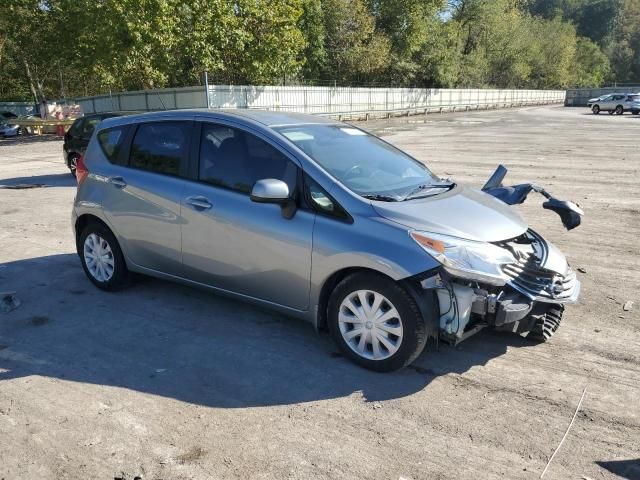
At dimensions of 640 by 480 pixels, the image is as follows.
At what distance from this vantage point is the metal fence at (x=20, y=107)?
4119 cm

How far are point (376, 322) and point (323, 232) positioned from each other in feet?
2.36

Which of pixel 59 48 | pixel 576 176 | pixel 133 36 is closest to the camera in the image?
pixel 576 176

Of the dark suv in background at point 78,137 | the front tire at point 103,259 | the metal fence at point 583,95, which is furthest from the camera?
the metal fence at point 583,95

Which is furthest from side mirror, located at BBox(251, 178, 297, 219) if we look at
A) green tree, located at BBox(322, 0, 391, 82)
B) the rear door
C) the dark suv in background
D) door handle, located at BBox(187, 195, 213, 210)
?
green tree, located at BBox(322, 0, 391, 82)

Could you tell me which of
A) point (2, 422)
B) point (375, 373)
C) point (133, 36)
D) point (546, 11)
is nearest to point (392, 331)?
point (375, 373)

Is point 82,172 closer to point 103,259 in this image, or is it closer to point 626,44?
point 103,259

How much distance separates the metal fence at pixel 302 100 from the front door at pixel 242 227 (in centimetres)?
1925

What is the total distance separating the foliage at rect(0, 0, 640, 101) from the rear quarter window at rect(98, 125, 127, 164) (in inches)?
809

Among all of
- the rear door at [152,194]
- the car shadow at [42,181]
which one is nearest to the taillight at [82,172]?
the rear door at [152,194]

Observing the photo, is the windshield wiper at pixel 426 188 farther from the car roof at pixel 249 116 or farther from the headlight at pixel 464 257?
the car roof at pixel 249 116

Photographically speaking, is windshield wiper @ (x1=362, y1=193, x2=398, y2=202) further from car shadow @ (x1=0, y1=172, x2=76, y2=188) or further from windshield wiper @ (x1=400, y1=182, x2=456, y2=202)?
car shadow @ (x1=0, y1=172, x2=76, y2=188)

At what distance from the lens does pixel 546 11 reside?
119 meters

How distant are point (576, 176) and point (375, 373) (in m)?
10.2

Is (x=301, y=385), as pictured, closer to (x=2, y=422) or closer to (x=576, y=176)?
(x=2, y=422)
